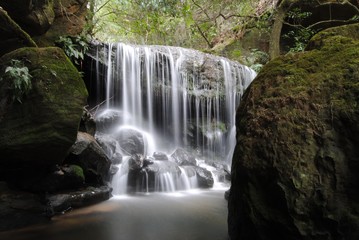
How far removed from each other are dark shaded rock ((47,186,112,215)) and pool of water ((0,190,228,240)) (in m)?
0.16

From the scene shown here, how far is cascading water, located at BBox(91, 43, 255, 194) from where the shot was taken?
9.70 m

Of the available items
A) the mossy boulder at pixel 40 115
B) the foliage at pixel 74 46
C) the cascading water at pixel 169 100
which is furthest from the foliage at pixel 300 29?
the mossy boulder at pixel 40 115

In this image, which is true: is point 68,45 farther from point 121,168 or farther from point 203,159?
point 203,159

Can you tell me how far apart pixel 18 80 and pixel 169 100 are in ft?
21.7

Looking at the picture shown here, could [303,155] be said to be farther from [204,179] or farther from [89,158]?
[204,179]

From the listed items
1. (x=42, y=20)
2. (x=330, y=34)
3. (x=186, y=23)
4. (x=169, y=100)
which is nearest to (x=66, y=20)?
(x=42, y=20)

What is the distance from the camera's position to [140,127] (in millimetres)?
10195

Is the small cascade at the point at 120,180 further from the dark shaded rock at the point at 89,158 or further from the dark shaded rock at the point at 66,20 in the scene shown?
the dark shaded rock at the point at 66,20

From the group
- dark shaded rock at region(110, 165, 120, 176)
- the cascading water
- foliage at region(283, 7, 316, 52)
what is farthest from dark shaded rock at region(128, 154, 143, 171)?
foliage at region(283, 7, 316, 52)

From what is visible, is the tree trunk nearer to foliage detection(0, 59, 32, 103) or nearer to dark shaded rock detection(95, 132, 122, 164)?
dark shaded rock detection(95, 132, 122, 164)

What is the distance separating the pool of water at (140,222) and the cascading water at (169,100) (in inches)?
104


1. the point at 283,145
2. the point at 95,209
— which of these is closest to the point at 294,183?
the point at 283,145

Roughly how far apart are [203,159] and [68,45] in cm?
557

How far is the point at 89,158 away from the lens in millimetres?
5988
